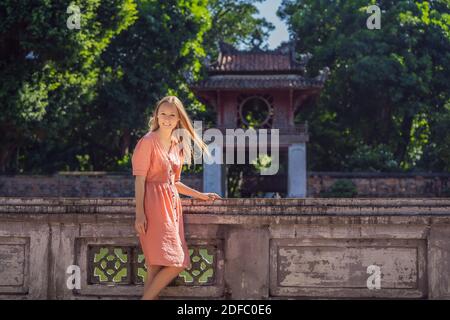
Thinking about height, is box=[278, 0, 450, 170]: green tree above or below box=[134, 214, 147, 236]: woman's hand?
above

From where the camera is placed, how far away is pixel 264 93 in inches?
1094

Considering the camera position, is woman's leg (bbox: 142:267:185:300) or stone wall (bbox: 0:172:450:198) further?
stone wall (bbox: 0:172:450:198)

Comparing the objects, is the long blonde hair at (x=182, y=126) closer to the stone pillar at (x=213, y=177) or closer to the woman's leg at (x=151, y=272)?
the woman's leg at (x=151, y=272)

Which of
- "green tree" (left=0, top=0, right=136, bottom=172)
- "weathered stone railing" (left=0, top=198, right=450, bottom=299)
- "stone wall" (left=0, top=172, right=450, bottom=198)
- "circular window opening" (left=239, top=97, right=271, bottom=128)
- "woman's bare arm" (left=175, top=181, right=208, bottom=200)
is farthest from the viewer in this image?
"circular window opening" (left=239, top=97, right=271, bottom=128)

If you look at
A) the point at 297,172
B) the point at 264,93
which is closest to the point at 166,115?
the point at 297,172

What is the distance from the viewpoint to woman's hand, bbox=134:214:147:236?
179 inches

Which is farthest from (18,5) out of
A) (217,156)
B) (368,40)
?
(368,40)

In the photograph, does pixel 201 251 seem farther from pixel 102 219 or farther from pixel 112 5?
pixel 112 5

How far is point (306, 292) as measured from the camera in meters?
4.86

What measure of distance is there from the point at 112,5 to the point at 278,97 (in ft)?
25.1

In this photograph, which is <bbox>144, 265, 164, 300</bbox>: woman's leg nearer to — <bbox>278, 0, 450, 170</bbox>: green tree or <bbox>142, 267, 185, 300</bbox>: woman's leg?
<bbox>142, 267, 185, 300</bbox>: woman's leg

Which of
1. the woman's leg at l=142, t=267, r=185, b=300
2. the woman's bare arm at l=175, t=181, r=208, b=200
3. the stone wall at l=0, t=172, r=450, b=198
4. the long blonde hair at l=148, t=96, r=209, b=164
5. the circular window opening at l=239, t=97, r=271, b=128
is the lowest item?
the woman's leg at l=142, t=267, r=185, b=300

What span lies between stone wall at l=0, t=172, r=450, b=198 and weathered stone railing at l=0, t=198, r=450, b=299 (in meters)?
20.4

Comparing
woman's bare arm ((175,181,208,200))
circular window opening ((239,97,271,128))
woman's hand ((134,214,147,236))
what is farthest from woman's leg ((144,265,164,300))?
circular window opening ((239,97,271,128))
